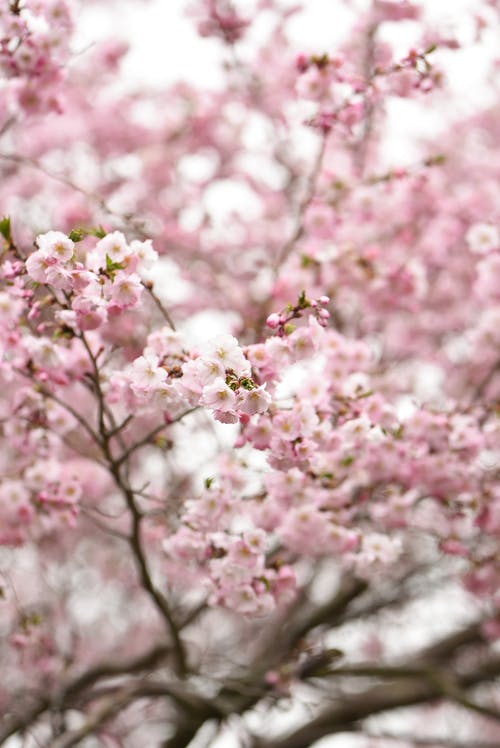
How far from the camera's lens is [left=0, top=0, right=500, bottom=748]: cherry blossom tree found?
9.53 feet

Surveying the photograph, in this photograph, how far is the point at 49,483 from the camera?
3.44m

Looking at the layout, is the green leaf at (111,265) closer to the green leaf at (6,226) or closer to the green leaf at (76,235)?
the green leaf at (76,235)

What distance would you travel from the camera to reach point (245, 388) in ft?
7.63

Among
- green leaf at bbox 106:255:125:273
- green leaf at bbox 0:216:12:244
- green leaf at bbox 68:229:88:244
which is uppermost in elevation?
green leaf at bbox 0:216:12:244

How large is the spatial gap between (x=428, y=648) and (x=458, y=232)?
2939mm

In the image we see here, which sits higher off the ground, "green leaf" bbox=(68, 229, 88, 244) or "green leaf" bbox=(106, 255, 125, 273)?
"green leaf" bbox=(68, 229, 88, 244)

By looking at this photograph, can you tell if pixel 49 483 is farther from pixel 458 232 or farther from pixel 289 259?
pixel 458 232

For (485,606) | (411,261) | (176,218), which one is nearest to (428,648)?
(485,606)

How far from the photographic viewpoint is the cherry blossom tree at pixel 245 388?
2.90 metres

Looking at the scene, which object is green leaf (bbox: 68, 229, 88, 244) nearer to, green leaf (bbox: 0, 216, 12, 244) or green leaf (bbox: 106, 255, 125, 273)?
green leaf (bbox: 106, 255, 125, 273)

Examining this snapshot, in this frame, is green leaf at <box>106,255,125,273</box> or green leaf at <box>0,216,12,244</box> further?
green leaf at <box>0,216,12,244</box>

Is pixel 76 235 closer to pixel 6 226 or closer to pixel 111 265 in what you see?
pixel 111 265

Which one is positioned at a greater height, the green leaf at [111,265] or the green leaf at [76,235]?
the green leaf at [76,235]

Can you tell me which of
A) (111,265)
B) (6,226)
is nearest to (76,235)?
(111,265)
